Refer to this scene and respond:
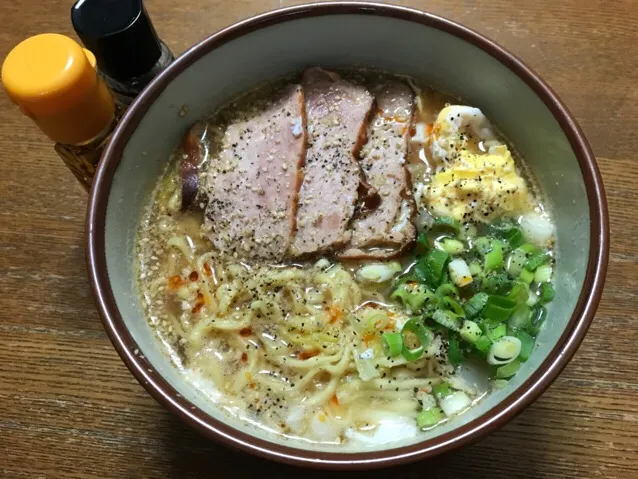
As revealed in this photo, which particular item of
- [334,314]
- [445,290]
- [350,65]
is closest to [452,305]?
[445,290]

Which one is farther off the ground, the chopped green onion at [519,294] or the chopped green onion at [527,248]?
the chopped green onion at [527,248]

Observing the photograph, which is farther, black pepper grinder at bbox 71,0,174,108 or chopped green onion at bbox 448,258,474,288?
chopped green onion at bbox 448,258,474,288

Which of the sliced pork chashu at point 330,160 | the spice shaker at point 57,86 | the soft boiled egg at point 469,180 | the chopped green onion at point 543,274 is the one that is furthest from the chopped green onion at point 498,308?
the spice shaker at point 57,86

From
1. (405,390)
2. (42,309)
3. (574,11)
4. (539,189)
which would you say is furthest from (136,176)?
(574,11)

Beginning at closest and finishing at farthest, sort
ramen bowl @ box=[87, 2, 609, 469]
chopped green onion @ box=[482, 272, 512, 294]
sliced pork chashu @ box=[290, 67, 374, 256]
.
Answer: ramen bowl @ box=[87, 2, 609, 469], chopped green onion @ box=[482, 272, 512, 294], sliced pork chashu @ box=[290, 67, 374, 256]

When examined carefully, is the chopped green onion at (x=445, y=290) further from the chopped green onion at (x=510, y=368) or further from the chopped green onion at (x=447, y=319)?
the chopped green onion at (x=510, y=368)

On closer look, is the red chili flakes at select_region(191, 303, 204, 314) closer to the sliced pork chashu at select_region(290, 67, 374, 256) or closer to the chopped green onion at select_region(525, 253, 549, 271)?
the sliced pork chashu at select_region(290, 67, 374, 256)

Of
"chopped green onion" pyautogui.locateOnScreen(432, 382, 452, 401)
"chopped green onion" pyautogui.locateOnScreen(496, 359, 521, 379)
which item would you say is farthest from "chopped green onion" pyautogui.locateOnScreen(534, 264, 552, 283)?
"chopped green onion" pyautogui.locateOnScreen(432, 382, 452, 401)

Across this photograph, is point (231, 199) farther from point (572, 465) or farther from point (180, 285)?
point (572, 465)
